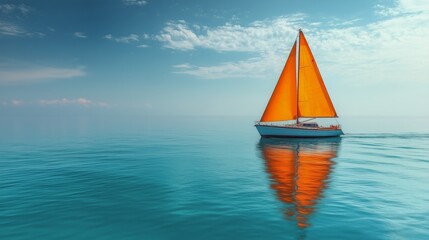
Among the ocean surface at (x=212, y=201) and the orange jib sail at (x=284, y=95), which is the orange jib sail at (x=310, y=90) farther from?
the ocean surface at (x=212, y=201)

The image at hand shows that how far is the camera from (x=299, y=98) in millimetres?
50500

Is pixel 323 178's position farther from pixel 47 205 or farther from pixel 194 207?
pixel 47 205

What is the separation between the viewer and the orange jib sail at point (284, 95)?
161 feet

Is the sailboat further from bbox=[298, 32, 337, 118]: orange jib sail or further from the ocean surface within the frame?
the ocean surface


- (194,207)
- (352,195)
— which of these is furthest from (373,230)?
(194,207)

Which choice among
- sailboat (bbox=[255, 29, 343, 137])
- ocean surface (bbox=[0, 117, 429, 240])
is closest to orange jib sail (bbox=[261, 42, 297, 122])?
sailboat (bbox=[255, 29, 343, 137])

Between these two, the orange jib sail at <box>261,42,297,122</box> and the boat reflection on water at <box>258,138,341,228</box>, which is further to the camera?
the orange jib sail at <box>261,42,297,122</box>

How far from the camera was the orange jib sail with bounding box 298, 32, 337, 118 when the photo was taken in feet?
162

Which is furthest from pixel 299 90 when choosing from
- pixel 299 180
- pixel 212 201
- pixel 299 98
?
pixel 212 201

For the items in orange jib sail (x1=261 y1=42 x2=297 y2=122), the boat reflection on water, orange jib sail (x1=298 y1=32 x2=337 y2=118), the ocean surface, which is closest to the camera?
the ocean surface

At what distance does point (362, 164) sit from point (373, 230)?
1925cm

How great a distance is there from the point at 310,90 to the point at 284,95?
16.4 ft

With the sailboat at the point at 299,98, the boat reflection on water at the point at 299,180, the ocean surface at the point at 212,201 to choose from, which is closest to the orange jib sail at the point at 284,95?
the sailboat at the point at 299,98

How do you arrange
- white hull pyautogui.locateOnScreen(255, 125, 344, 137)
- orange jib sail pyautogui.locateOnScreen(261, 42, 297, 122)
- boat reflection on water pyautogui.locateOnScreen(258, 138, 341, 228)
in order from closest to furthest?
1. boat reflection on water pyautogui.locateOnScreen(258, 138, 341, 228)
2. white hull pyautogui.locateOnScreen(255, 125, 344, 137)
3. orange jib sail pyautogui.locateOnScreen(261, 42, 297, 122)
